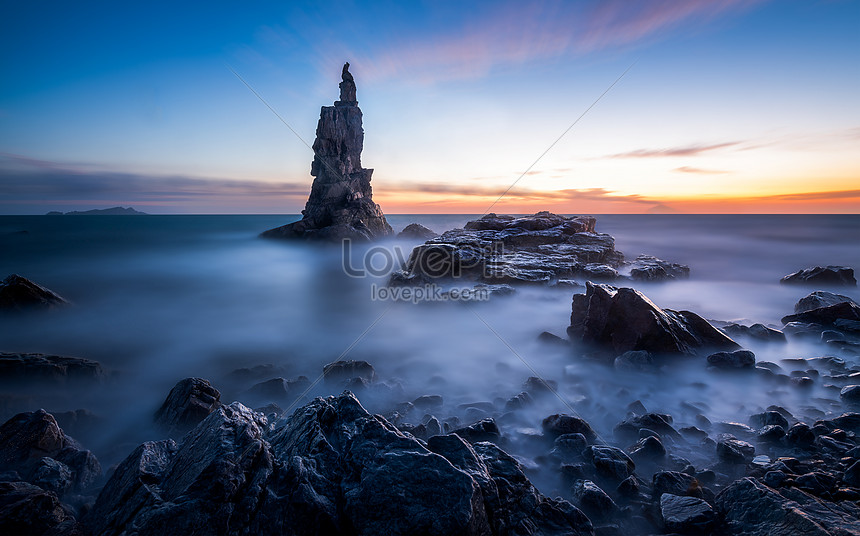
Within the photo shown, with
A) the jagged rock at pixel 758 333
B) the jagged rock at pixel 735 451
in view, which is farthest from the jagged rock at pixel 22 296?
the jagged rock at pixel 758 333

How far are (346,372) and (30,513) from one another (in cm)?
508

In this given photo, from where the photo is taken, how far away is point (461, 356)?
369 inches

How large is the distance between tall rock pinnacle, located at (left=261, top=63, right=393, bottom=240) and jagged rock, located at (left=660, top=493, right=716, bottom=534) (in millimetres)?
41392

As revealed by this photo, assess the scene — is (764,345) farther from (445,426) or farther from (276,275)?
(276,275)

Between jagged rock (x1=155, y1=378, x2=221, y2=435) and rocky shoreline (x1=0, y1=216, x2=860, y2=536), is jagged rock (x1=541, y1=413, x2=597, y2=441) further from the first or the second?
jagged rock (x1=155, y1=378, x2=221, y2=435)

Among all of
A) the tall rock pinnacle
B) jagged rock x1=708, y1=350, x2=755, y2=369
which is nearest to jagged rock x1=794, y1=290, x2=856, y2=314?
jagged rock x1=708, y1=350, x2=755, y2=369

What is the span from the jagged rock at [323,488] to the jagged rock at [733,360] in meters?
6.19

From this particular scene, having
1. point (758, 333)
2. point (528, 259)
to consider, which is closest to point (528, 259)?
point (528, 259)

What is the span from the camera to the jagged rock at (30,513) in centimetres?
314

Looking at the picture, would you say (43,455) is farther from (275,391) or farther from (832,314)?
(832,314)

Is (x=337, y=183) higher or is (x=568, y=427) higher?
(x=337, y=183)

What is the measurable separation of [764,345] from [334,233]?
39087 mm

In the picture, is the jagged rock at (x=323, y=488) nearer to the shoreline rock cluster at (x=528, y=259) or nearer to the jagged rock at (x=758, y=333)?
the jagged rock at (x=758, y=333)

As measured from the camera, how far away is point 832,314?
1006 cm
